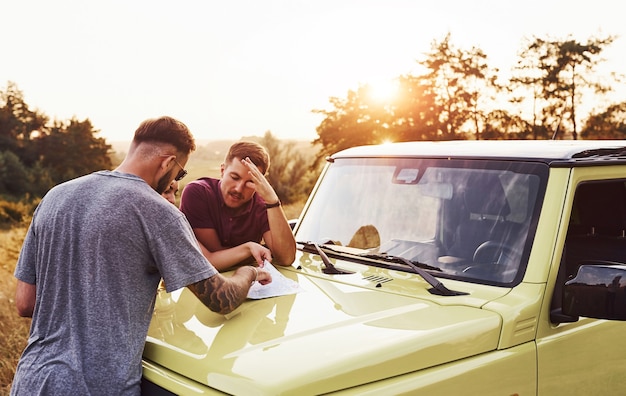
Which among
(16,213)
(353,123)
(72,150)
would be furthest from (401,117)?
(72,150)

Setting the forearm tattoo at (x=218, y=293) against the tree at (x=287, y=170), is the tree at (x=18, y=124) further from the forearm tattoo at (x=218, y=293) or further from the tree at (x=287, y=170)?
the forearm tattoo at (x=218, y=293)

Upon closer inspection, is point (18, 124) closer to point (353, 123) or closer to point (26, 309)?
point (353, 123)

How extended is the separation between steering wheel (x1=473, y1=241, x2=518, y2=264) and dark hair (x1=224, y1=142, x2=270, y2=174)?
1453mm

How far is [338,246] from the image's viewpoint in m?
3.85

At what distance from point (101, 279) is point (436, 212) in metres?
1.74

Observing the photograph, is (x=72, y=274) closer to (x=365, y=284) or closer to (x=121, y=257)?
(x=121, y=257)

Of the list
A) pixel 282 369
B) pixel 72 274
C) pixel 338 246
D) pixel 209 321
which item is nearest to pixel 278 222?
pixel 338 246

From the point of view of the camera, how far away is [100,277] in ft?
8.40

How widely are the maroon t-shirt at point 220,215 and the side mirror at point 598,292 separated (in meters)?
1.93

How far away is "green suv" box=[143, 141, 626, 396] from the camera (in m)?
2.37

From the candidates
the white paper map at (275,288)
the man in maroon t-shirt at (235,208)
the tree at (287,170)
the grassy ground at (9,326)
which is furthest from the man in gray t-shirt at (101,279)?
the tree at (287,170)

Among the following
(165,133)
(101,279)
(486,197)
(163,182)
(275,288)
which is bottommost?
(275,288)

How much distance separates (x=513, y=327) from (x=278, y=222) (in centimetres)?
153

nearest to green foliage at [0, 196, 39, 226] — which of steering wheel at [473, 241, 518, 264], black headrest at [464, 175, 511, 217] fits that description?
A: black headrest at [464, 175, 511, 217]
